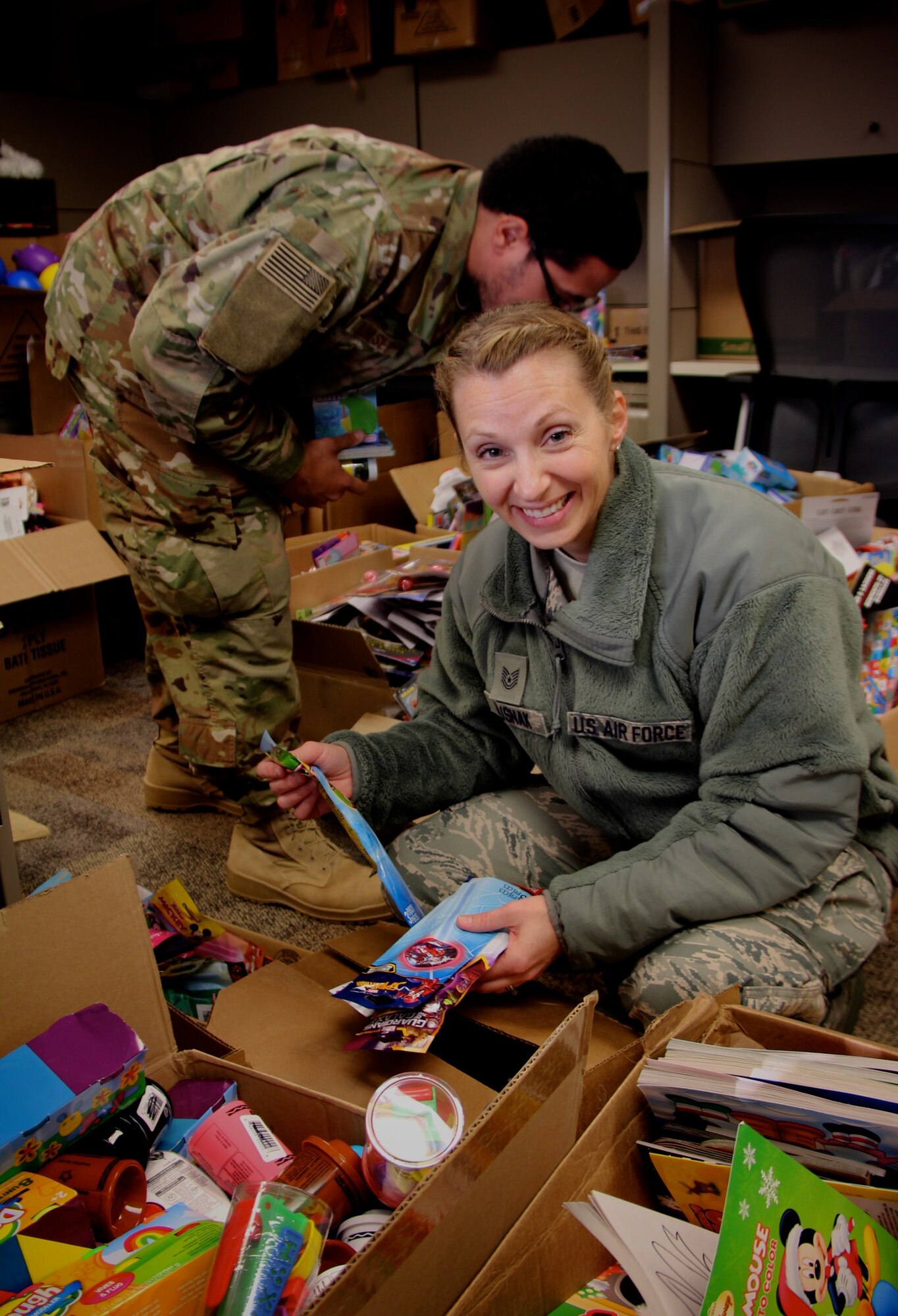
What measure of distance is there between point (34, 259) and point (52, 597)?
43.4 inches

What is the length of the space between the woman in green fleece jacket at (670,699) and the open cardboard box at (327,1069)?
21 centimetres

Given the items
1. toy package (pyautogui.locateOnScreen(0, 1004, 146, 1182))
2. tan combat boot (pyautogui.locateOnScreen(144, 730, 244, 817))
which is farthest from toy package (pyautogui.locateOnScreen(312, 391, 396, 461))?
toy package (pyautogui.locateOnScreen(0, 1004, 146, 1182))

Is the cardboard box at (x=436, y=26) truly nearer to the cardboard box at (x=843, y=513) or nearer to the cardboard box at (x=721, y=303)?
the cardboard box at (x=721, y=303)

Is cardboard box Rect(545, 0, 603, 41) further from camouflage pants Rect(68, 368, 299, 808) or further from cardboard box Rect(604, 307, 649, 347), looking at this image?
camouflage pants Rect(68, 368, 299, 808)

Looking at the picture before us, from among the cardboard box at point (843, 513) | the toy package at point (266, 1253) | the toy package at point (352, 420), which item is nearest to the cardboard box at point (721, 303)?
the cardboard box at point (843, 513)

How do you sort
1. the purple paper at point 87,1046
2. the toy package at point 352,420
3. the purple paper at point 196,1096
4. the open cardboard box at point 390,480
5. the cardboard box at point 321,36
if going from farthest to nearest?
the cardboard box at point 321,36 < the open cardboard box at point 390,480 < the toy package at point 352,420 < the purple paper at point 196,1096 < the purple paper at point 87,1046

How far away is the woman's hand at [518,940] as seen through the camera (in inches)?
44.5

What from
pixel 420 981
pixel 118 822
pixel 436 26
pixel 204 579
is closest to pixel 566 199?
pixel 204 579

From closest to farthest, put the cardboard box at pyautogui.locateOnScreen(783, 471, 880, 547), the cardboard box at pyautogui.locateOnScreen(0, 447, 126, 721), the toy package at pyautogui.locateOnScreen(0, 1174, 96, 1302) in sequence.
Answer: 1. the toy package at pyautogui.locateOnScreen(0, 1174, 96, 1302)
2. the cardboard box at pyautogui.locateOnScreen(783, 471, 880, 547)
3. the cardboard box at pyautogui.locateOnScreen(0, 447, 126, 721)

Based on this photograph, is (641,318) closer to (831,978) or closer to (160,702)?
(160,702)

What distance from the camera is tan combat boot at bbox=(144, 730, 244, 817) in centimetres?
224

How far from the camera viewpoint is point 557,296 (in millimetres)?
1859

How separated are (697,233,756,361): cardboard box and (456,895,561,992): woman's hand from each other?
2621 mm

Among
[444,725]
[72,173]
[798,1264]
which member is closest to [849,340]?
[444,725]
